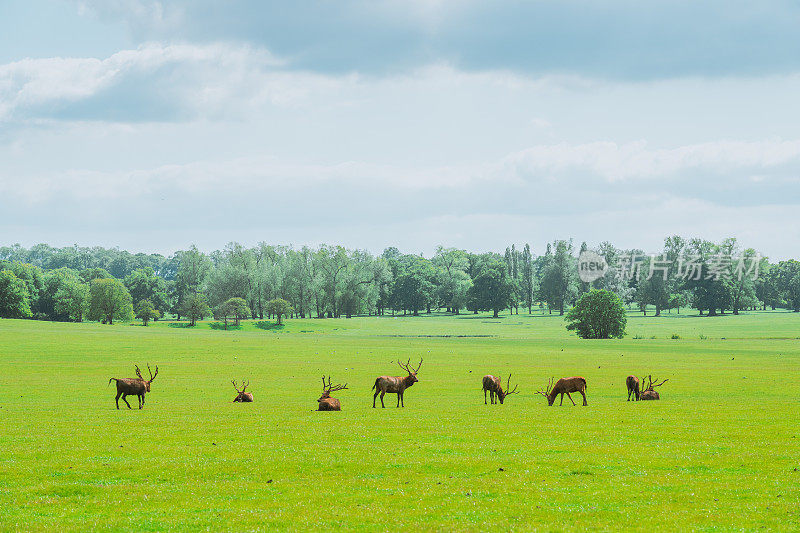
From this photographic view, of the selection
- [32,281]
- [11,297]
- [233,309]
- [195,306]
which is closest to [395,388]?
[233,309]

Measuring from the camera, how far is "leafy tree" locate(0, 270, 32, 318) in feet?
458

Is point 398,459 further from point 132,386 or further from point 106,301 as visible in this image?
point 106,301

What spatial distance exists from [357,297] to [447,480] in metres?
181

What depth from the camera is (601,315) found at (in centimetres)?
10469

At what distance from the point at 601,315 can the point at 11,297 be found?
4475 inches

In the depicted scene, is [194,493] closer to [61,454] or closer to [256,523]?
[256,523]

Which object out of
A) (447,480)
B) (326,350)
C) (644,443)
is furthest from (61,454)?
(326,350)

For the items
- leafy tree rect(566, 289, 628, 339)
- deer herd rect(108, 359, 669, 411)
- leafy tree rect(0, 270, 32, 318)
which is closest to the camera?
deer herd rect(108, 359, 669, 411)

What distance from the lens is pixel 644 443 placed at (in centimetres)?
2116

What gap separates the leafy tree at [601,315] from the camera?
104375mm

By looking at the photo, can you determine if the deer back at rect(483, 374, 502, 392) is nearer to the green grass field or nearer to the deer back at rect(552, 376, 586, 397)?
the green grass field

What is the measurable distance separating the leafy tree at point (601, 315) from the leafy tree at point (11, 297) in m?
109

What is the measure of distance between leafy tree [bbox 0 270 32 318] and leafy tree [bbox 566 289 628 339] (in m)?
109

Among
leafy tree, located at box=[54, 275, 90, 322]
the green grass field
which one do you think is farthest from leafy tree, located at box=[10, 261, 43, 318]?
the green grass field
